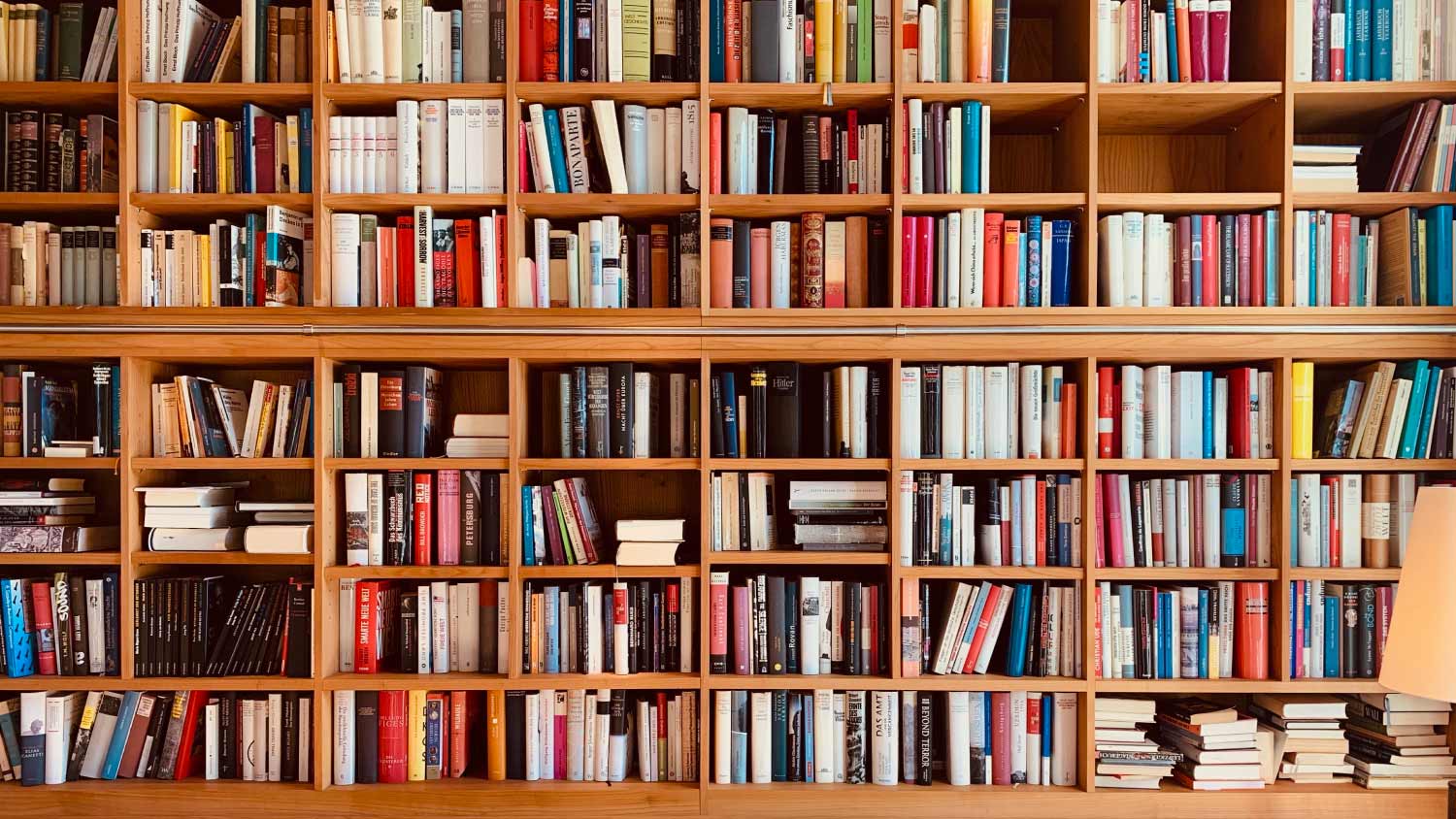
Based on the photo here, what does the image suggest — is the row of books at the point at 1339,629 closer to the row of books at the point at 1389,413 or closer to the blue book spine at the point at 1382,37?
the row of books at the point at 1389,413

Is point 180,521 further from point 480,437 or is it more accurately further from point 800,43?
point 800,43

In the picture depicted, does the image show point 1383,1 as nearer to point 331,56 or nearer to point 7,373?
point 331,56

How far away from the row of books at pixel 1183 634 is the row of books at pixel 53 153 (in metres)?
2.89

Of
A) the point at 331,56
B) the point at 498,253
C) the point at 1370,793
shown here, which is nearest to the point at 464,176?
the point at 498,253

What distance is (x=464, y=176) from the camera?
2549mm

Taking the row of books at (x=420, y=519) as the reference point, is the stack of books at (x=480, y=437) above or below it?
above

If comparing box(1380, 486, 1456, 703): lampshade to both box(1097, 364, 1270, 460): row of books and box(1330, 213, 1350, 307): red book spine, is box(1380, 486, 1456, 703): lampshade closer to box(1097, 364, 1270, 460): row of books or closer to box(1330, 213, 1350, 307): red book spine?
box(1097, 364, 1270, 460): row of books

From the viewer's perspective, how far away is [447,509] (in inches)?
101

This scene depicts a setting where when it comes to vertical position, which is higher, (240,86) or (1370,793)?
(240,86)

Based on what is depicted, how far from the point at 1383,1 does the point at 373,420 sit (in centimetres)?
281

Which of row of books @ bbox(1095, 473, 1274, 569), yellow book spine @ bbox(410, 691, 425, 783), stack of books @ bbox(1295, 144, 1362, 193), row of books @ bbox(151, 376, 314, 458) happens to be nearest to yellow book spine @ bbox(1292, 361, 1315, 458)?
row of books @ bbox(1095, 473, 1274, 569)

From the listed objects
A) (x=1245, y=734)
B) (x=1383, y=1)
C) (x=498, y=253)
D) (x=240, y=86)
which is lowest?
(x=1245, y=734)

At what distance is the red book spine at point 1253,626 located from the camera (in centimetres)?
249

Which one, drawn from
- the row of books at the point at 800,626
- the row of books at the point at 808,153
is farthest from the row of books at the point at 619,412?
the row of books at the point at 808,153
